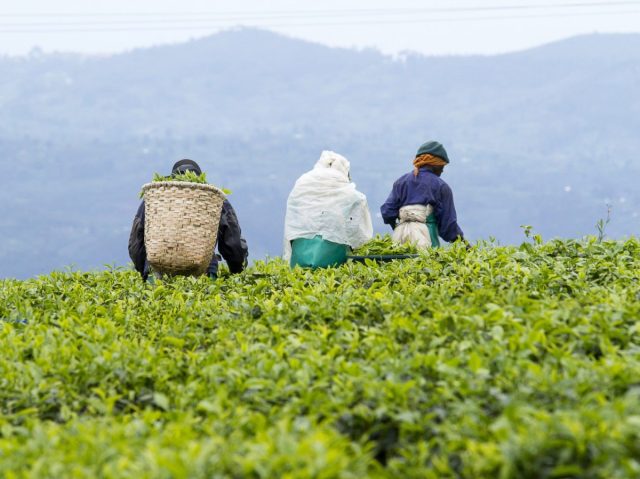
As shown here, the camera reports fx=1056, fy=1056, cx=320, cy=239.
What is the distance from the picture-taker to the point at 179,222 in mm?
9102

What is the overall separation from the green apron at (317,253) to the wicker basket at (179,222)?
1.55m

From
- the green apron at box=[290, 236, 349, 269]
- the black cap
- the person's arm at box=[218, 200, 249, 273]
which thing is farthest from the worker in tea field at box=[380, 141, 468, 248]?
the black cap

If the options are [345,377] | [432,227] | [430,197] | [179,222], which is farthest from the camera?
[432,227]

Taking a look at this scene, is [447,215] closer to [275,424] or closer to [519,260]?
[519,260]

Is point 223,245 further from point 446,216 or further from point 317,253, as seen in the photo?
point 446,216

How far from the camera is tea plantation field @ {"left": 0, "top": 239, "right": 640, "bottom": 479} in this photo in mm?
3883

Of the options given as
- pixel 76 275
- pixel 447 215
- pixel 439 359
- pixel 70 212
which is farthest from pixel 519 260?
pixel 70 212

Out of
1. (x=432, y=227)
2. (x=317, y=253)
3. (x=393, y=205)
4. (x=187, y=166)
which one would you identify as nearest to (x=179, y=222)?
(x=187, y=166)

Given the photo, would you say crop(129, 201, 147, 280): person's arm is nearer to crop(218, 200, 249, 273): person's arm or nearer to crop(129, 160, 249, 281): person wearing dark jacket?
crop(129, 160, 249, 281): person wearing dark jacket

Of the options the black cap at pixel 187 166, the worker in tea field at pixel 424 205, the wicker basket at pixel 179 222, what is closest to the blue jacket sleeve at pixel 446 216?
the worker in tea field at pixel 424 205

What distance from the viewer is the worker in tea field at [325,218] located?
10.7 metres

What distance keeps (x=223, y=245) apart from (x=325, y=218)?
118cm

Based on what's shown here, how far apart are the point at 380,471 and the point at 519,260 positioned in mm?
4675

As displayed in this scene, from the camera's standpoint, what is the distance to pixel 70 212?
189625 millimetres
